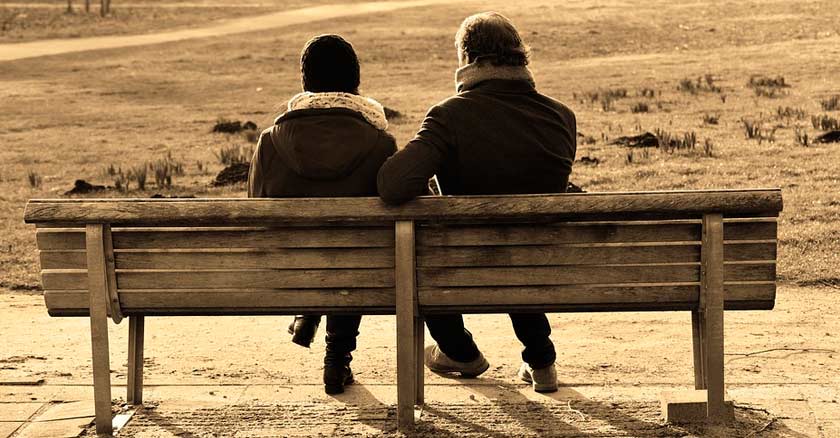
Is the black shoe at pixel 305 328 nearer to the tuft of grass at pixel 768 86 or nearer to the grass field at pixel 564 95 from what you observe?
the grass field at pixel 564 95

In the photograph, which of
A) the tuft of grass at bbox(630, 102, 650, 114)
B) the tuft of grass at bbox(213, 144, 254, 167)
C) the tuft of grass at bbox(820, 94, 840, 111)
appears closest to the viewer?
the tuft of grass at bbox(213, 144, 254, 167)

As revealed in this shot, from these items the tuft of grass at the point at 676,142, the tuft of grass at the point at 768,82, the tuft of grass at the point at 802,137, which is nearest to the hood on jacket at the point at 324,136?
the tuft of grass at the point at 676,142

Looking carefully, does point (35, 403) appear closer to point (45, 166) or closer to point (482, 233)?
point (482, 233)

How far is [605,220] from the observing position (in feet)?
15.6

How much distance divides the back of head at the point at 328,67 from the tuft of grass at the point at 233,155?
380 inches

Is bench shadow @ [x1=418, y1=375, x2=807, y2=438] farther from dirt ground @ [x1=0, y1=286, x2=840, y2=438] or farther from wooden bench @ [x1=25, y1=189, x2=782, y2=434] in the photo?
wooden bench @ [x1=25, y1=189, x2=782, y2=434]

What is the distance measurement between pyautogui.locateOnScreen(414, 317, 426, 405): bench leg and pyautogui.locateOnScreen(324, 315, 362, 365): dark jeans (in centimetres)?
40

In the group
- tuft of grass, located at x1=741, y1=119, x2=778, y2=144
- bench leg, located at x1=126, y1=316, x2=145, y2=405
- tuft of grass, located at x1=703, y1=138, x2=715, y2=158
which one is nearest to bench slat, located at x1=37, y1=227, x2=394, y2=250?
bench leg, located at x1=126, y1=316, x2=145, y2=405

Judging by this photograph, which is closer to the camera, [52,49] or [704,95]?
[704,95]

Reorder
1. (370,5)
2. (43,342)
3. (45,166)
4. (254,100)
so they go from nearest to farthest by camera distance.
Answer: (43,342)
(45,166)
(254,100)
(370,5)

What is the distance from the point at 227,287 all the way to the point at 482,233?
892 millimetres

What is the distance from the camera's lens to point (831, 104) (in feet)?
59.6

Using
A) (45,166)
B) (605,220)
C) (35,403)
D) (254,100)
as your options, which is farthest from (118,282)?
(254,100)

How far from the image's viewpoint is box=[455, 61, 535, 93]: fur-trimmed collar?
16.3 feet
